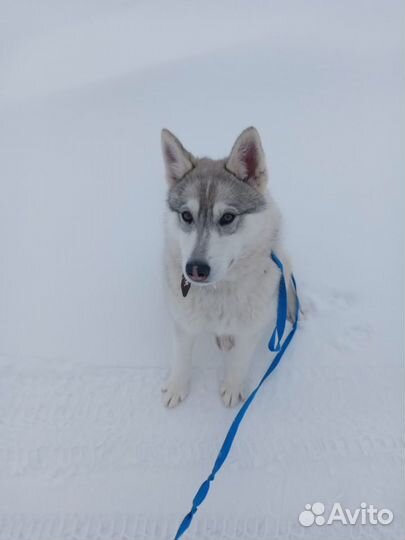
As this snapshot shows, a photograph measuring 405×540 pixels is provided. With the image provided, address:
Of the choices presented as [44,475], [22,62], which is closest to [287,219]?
[44,475]

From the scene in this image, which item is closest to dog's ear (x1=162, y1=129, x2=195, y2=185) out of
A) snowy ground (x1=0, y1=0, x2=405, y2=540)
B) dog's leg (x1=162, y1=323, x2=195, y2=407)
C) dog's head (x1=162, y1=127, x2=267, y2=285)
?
dog's head (x1=162, y1=127, x2=267, y2=285)

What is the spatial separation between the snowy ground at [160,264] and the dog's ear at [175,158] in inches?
39.3

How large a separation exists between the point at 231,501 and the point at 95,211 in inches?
90.7

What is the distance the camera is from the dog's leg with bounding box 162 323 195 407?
2389mm

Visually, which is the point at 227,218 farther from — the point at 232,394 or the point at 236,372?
the point at 232,394

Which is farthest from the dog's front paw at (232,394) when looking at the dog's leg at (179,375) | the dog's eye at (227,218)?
the dog's eye at (227,218)

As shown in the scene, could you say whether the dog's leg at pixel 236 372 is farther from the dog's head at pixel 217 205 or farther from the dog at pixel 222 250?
the dog's head at pixel 217 205

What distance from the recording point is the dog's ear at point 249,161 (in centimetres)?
194

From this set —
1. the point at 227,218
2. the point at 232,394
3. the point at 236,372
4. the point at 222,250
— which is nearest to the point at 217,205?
the point at 227,218

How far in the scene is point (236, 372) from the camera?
2.43 metres

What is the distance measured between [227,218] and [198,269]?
1.05 ft

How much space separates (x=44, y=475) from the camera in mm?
2275

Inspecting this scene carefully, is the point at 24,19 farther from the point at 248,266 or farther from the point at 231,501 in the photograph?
the point at 231,501

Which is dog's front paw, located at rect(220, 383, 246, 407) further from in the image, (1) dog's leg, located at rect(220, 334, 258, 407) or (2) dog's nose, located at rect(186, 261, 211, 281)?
(2) dog's nose, located at rect(186, 261, 211, 281)
